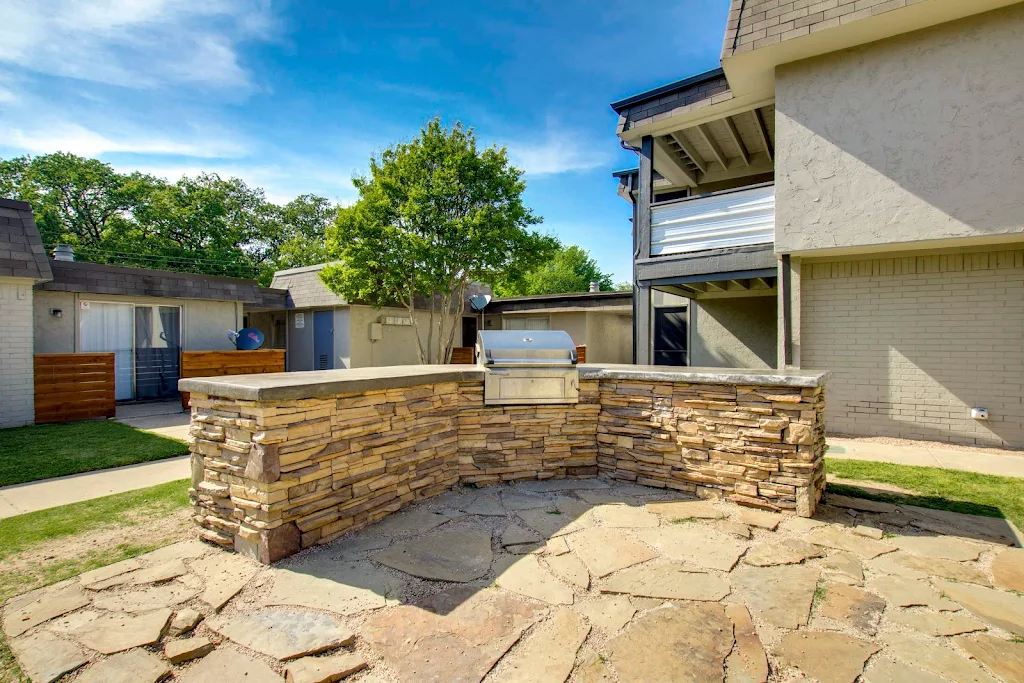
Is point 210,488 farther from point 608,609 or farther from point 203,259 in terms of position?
point 203,259

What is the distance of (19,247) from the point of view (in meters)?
6.98

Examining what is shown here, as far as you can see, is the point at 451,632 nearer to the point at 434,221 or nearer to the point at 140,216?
the point at 434,221

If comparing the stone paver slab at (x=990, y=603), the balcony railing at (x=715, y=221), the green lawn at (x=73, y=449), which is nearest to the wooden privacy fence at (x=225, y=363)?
the green lawn at (x=73, y=449)

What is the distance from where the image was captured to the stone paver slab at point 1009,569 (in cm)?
245

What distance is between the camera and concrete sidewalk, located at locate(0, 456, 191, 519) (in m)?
3.74

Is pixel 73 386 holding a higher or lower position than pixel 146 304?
lower

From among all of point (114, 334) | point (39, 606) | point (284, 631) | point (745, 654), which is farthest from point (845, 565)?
point (114, 334)

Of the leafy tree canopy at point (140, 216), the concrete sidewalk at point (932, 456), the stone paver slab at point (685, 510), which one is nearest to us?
the stone paver slab at point (685, 510)

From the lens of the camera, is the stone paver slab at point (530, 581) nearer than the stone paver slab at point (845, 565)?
Yes

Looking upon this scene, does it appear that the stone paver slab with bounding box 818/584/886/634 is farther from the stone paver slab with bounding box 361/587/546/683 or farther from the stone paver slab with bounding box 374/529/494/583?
the stone paver slab with bounding box 374/529/494/583

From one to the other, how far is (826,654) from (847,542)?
1.35 metres

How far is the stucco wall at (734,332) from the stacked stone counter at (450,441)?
18.5 ft

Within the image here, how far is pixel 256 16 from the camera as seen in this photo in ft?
A: 22.0

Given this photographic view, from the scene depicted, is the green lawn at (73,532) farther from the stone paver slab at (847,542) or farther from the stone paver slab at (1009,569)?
the stone paver slab at (1009,569)
